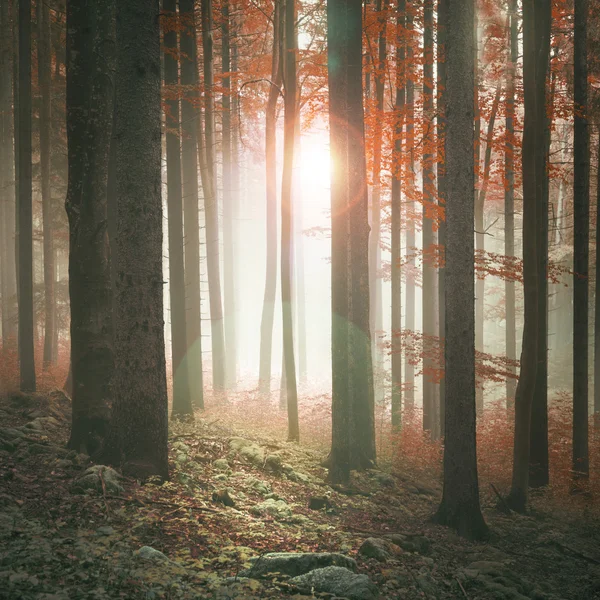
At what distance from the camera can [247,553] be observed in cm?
545

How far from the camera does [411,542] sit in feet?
22.8

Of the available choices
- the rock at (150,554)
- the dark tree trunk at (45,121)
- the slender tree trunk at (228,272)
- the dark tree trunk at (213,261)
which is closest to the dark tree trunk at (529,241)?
the rock at (150,554)

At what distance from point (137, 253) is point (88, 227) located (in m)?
1.31

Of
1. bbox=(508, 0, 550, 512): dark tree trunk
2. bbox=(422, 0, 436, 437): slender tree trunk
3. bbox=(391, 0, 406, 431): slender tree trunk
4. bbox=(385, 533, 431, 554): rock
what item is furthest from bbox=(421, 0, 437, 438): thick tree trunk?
bbox=(385, 533, 431, 554): rock

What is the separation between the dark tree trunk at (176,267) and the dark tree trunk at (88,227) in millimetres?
4556

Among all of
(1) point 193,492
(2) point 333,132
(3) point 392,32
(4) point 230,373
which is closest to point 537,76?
(2) point 333,132

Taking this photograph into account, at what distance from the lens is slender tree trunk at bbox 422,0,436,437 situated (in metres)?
12.4

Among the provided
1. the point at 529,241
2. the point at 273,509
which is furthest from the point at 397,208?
the point at 273,509

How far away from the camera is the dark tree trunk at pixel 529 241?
9008 millimetres

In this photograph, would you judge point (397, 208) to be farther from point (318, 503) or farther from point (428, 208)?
point (318, 503)

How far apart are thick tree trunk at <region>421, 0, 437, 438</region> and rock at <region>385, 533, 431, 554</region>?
5.58 metres

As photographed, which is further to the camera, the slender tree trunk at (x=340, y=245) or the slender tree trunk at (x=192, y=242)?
the slender tree trunk at (x=192, y=242)

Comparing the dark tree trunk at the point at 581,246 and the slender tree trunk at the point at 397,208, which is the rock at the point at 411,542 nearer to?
the dark tree trunk at the point at 581,246

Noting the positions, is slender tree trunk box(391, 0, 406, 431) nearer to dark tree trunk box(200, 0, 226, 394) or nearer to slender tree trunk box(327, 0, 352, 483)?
slender tree trunk box(327, 0, 352, 483)
